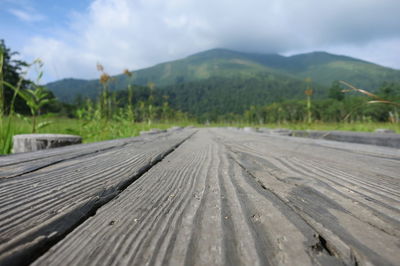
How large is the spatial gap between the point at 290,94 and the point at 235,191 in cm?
16161

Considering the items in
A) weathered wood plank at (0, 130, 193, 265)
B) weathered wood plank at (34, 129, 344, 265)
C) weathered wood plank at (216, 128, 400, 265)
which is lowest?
weathered wood plank at (216, 128, 400, 265)

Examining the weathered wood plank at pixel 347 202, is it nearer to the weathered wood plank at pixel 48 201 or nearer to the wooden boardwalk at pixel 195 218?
the wooden boardwalk at pixel 195 218

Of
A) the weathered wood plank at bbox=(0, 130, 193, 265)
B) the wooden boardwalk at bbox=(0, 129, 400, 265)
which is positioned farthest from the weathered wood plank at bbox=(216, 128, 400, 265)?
the weathered wood plank at bbox=(0, 130, 193, 265)

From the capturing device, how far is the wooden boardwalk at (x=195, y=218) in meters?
0.36

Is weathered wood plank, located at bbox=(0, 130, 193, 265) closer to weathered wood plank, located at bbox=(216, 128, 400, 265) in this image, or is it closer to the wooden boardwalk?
the wooden boardwalk

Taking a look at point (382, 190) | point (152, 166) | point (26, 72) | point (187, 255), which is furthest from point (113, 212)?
point (26, 72)

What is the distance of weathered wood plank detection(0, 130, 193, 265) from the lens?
0.38 m

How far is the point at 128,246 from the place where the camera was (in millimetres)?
385

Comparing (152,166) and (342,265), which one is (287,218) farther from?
(152,166)

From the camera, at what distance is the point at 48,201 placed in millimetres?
567

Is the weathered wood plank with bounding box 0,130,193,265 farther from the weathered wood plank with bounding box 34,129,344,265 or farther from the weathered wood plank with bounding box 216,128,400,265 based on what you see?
the weathered wood plank with bounding box 216,128,400,265

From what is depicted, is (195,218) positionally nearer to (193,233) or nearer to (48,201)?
(193,233)

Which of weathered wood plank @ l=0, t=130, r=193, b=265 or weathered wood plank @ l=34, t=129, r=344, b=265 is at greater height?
weathered wood plank @ l=0, t=130, r=193, b=265

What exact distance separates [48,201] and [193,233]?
381 mm
